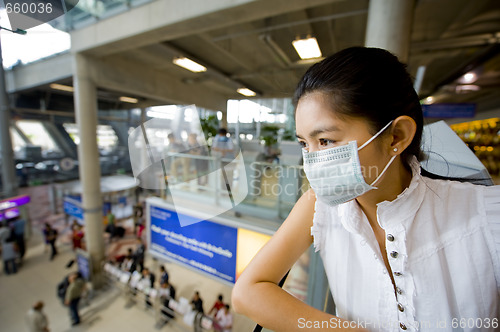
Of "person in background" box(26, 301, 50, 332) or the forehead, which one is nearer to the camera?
the forehead

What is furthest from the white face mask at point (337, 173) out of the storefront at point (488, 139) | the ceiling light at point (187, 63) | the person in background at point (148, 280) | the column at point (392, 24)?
the person in background at point (148, 280)

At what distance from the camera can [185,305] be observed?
4168 mm

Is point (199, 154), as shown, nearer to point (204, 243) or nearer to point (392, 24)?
point (204, 243)

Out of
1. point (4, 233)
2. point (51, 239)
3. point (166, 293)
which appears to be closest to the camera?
point (166, 293)

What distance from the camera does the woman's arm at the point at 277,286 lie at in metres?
0.58

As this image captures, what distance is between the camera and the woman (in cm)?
55

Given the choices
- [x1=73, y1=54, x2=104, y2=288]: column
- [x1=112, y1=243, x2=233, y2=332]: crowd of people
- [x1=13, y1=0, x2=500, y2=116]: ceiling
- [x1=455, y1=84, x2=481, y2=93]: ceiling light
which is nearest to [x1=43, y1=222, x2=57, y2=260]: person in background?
[x1=73, y1=54, x2=104, y2=288]: column

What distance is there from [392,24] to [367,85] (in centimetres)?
250

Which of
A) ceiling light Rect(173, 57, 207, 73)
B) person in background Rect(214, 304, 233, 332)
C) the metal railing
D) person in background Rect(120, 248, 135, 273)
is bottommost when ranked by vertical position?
person in background Rect(120, 248, 135, 273)

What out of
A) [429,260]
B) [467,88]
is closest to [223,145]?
[429,260]

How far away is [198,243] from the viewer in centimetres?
249

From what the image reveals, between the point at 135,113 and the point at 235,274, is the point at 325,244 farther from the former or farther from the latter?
the point at 135,113

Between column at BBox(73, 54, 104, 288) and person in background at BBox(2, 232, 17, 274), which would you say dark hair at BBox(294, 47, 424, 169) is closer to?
column at BBox(73, 54, 104, 288)

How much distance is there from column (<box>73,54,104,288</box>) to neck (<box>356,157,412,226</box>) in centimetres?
658
